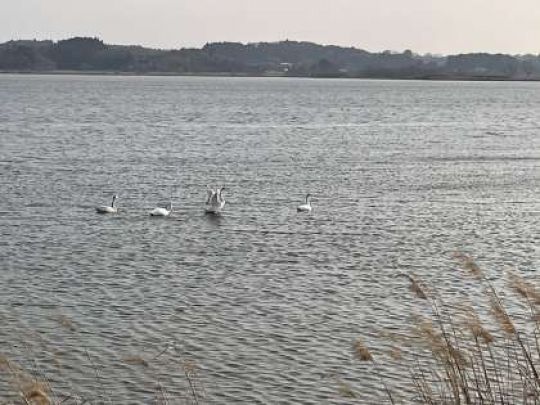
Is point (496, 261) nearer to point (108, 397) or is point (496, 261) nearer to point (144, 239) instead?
point (144, 239)

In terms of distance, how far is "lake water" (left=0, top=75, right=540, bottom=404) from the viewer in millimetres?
18281

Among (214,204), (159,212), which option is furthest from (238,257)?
(214,204)

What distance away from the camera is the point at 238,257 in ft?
95.9

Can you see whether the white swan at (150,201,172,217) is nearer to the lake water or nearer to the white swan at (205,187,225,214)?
the lake water

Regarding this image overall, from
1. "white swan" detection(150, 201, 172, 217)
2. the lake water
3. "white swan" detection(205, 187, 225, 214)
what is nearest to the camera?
the lake water

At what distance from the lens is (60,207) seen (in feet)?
127

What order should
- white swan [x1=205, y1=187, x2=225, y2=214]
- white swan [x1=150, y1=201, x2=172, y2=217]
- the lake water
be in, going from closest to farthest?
the lake water → white swan [x1=150, y1=201, x2=172, y2=217] → white swan [x1=205, y1=187, x2=225, y2=214]

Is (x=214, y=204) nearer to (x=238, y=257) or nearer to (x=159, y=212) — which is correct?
(x=159, y=212)

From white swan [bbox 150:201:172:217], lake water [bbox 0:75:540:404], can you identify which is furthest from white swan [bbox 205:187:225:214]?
white swan [bbox 150:201:172:217]

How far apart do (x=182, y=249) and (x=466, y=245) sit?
365 inches

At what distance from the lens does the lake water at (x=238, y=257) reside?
18.3 metres

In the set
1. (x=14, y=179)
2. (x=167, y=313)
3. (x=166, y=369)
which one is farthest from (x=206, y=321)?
(x=14, y=179)

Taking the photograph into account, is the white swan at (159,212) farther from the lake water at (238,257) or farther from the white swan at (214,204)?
the white swan at (214,204)

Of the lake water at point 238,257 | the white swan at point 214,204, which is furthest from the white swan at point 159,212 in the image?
the white swan at point 214,204
